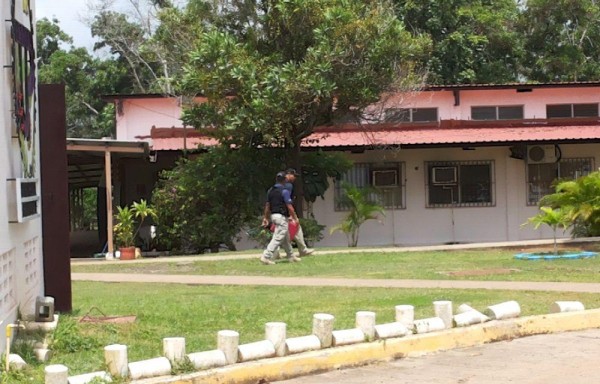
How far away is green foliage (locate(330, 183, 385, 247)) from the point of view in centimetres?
2278

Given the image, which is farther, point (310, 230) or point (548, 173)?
point (548, 173)

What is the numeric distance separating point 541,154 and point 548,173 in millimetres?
600

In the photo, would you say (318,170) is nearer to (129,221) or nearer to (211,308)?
(129,221)

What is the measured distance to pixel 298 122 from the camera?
22.0 metres

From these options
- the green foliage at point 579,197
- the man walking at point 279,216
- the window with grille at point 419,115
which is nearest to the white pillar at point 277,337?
the man walking at point 279,216

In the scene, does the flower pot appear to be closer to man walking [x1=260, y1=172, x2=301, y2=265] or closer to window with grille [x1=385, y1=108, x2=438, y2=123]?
man walking [x1=260, y1=172, x2=301, y2=265]

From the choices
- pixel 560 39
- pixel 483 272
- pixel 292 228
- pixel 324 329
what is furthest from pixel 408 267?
pixel 560 39

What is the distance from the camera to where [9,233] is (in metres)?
7.53

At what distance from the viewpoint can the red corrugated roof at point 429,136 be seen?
24597 mm

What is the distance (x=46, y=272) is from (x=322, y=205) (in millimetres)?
15557

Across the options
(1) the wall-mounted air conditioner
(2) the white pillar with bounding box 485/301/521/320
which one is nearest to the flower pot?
(1) the wall-mounted air conditioner

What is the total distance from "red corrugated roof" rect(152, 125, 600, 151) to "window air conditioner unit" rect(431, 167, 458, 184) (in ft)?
3.04

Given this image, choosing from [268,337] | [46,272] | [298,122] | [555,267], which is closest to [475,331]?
[268,337]

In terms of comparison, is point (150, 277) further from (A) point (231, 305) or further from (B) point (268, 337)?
(B) point (268, 337)
